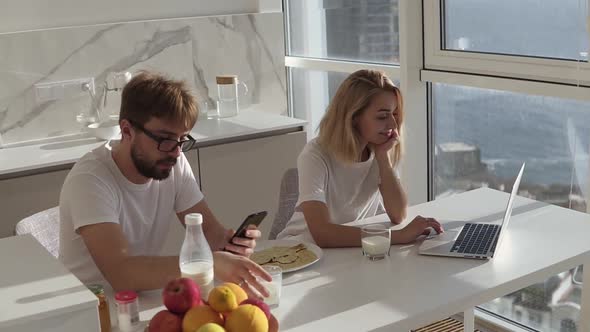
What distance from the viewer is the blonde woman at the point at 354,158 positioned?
2.47 meters

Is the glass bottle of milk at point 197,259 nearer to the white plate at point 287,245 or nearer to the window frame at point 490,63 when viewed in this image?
the white plate at point 287,245

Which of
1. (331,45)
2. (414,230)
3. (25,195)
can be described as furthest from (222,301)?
(331,45)

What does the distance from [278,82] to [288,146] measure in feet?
2.13

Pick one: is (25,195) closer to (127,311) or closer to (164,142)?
(164,142)

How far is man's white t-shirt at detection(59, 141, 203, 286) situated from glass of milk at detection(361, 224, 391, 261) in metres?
0.61

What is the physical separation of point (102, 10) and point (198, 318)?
2554mm

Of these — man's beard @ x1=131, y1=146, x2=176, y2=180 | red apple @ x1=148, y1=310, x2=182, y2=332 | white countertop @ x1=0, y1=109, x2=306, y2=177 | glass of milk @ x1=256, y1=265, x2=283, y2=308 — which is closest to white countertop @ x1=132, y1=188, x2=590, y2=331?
glass of milk @ x1=256, y1=265, x2=283, y2=308

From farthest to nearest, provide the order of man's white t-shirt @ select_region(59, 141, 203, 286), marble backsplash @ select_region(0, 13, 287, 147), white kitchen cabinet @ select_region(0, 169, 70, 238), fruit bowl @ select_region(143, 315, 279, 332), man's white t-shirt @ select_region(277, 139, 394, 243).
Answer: marble backsplash @ select_region(0, 13, 287, 147) → white kitchen cabinet @ select_region(0, 169, 70, 238) → man's white t-shirt @ select_region(277, 139, 394, 243) → man's white t-shirt @ select_region(59, 141, 203, 286) → fruit bowl @ select_region(143, 315, 279, 332)

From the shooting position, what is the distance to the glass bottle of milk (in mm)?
1697

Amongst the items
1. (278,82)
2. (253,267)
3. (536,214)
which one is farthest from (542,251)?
(278,82)

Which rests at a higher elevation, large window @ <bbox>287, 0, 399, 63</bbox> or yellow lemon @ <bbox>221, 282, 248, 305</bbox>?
large window @ <bbox>287, 0, 399, 63</bbox>

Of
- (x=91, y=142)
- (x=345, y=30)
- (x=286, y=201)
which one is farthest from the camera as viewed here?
(x=345, y=30)

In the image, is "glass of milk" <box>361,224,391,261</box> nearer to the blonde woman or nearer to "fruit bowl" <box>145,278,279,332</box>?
the blonde woman

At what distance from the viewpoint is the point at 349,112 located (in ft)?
8.30
